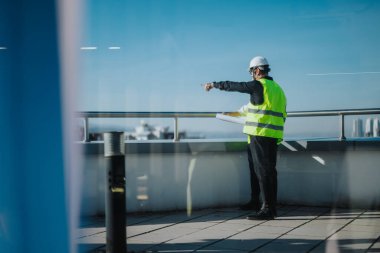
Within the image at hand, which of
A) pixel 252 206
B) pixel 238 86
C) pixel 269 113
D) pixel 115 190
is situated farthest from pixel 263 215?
pixel 115 190

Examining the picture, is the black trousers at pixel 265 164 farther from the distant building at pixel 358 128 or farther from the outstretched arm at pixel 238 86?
the distant building at pixel 358 128

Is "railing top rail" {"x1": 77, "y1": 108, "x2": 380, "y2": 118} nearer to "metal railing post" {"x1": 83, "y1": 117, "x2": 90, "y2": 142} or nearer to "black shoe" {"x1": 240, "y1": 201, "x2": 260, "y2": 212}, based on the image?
"metal railing post" {"x1": 83, "y1": 117, "x2": 90, "y2": 142}

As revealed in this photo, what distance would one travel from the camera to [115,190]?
3281mm

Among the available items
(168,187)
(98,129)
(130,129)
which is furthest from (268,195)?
(98,129)

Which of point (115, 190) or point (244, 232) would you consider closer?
point (115, 190)

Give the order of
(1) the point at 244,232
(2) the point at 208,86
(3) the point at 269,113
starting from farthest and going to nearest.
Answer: (2) the point at 208,86
(3) the point at 269,113
(1) the point at 244,232

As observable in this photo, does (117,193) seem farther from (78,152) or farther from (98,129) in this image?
(98,129)

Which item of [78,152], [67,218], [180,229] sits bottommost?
[180,229]

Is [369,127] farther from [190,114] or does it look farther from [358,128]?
[190,114]

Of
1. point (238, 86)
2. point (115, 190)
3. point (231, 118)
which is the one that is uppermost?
point (238, 86)

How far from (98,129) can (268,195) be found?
2.05 meters

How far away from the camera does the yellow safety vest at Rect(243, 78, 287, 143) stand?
15.7 ft

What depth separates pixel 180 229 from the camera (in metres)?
4.45

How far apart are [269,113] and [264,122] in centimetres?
11
